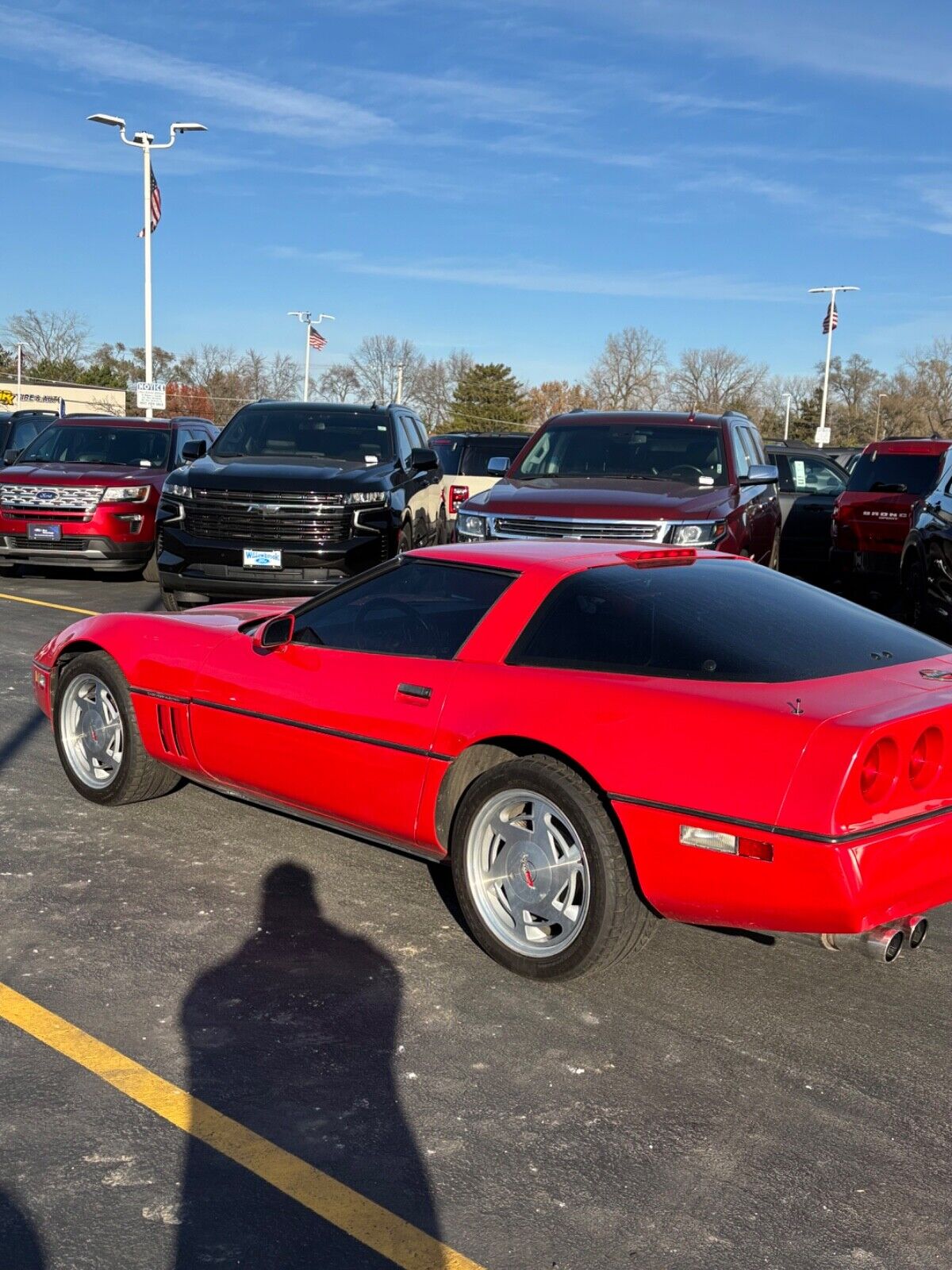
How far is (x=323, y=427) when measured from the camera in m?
13.1

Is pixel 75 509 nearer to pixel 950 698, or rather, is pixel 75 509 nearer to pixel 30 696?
pixel 30 696

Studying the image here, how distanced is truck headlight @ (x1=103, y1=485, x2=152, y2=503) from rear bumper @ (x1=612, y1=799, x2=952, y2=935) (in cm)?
1160

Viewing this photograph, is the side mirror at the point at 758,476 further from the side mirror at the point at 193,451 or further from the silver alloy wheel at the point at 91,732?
the silver alloy wheel at the point at 91,732

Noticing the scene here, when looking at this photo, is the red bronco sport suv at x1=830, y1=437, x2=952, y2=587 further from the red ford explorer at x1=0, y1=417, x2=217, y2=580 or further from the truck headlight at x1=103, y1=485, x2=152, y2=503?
the truck headlight at x1=103, y1=485, x2=152, y2=503

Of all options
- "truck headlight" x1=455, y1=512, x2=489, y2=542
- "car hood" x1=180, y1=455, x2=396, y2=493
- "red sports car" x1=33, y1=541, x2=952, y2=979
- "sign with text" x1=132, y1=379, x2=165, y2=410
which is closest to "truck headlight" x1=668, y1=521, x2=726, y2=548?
"truck headlight" x1=455, y1=512, x2=489, y2=542

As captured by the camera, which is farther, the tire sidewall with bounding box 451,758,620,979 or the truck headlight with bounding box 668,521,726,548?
the truck headlight with bounding box 668,521,726,548

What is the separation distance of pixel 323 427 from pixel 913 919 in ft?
32.7

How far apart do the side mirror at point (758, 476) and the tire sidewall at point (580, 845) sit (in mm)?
6951

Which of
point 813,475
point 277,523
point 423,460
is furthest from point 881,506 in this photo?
point 277,523

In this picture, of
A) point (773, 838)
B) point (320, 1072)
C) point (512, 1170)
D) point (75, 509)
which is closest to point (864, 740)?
point (773, 838)

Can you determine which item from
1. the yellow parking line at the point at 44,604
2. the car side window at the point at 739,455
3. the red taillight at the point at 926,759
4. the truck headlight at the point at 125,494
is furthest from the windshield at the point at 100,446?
the red taillight at the point at 926,759

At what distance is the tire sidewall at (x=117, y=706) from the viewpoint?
5.76 m

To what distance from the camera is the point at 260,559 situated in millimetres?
11469

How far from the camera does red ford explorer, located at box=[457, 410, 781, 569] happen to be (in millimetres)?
9727
